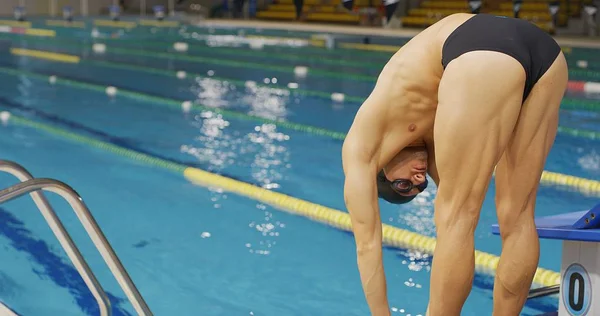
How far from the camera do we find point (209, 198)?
4.71 metres

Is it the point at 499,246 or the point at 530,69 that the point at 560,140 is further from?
the point at 530,69

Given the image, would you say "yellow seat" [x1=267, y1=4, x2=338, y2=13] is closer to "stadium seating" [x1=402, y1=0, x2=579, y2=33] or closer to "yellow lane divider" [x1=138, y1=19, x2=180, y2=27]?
"stadium seating" [x1=402, y1=0, x2=579, y2=33]

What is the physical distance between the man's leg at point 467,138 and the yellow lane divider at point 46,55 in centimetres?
1027

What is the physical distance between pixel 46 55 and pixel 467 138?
36.7 feet

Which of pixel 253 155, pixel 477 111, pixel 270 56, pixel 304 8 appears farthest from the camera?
pixel 304 8

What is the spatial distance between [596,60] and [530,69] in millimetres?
10775

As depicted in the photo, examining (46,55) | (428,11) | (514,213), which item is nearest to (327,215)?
(514,213)

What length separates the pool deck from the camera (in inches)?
558

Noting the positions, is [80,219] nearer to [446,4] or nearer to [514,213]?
[514,213]

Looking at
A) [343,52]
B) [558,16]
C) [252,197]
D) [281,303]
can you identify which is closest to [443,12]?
[558,16]

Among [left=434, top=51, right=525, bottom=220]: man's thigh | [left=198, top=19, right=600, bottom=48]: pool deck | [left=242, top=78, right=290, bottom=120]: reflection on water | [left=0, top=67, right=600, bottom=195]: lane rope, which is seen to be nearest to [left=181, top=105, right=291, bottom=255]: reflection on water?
[left=0, top=67, right=600, bottom=195]: lane rope

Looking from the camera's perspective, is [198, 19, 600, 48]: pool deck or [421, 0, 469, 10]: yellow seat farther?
[421, 0, 469, 10]: yellow seat

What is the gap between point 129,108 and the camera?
7.91 m

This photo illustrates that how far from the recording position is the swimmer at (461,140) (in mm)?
1941
